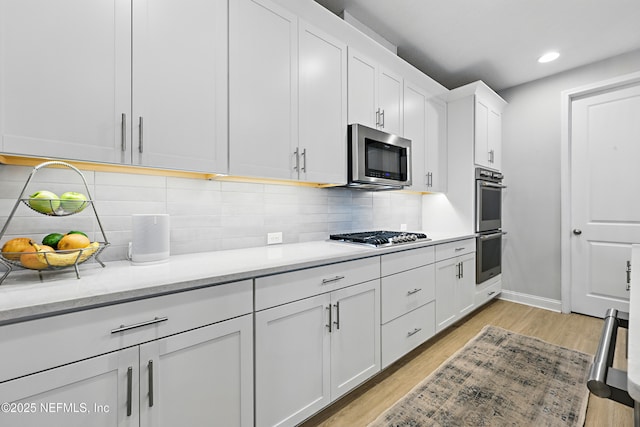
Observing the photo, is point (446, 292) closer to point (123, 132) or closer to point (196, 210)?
point (196, 210)

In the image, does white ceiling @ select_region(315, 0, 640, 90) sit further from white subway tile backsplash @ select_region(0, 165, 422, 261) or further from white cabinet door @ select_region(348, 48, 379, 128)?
white subway tile backsplash @ select_region(0, 165, 422, 261)

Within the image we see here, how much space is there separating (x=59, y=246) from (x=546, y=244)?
4294 millimetres

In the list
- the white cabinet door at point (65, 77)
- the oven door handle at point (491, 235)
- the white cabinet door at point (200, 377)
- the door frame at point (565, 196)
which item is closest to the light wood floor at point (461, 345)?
the door frame at point (565, 196)

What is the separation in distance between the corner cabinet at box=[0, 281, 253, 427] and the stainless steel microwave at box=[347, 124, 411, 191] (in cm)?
127

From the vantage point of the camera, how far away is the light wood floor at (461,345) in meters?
1.64

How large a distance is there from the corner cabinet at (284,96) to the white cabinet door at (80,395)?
99 cm

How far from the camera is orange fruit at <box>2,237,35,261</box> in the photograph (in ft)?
3.17

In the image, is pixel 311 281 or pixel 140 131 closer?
pixel 140 131

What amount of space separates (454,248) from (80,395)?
8.92 ft

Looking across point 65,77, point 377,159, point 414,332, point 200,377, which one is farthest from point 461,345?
point 65,77

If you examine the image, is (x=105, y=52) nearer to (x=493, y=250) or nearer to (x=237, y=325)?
(x=237, y=325)

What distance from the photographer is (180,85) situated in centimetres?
136

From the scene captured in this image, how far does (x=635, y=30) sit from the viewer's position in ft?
8.29

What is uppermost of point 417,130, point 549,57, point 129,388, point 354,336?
point 549,57
